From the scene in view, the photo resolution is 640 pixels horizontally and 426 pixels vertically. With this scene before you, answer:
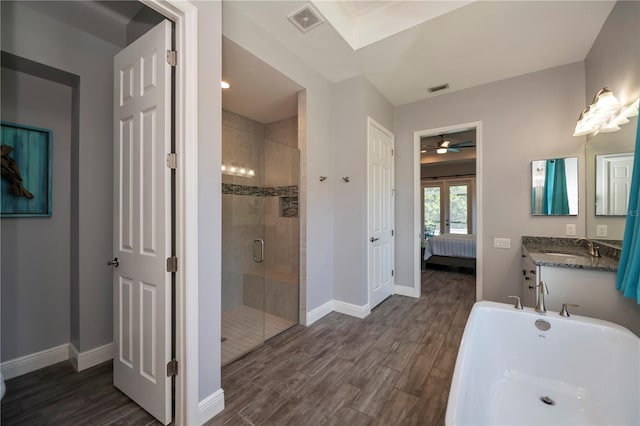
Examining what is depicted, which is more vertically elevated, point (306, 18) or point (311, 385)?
point (306, 18)

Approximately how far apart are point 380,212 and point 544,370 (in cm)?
220

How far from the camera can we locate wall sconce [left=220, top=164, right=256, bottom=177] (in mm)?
2742

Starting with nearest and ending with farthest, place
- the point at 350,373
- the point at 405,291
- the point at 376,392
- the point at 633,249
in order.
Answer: the point at 633,249 → the point at 376,392 → the point at 350,373 → the point at 405,291

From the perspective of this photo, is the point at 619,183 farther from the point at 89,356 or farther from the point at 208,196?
the point at 89,356

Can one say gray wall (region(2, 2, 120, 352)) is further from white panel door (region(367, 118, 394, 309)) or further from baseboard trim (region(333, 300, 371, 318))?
white panel door (region(367, 118, 394, 309))

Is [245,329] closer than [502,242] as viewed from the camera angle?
Yes

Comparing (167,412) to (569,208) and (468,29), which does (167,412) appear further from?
(569,208)

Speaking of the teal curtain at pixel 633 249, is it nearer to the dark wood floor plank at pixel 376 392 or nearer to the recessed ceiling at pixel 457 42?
the recessed ceiling at pixel 457 42

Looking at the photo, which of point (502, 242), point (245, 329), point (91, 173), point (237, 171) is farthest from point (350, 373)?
point (91, 173)

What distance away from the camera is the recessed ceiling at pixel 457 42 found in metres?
2.12

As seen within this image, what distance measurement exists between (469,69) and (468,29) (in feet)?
2.53

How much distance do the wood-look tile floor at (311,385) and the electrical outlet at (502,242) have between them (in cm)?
123

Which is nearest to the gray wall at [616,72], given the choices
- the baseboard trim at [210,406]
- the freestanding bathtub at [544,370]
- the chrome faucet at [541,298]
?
the chrome faucet at [541,298]

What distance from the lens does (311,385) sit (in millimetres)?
1913
